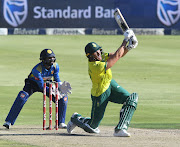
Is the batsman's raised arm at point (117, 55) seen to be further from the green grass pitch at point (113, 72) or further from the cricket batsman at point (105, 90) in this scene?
the green grass pitch at point (113, 72)

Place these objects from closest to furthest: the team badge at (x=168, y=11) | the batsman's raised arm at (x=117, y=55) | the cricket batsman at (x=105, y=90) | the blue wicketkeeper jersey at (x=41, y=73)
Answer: the batsman's raised arm at (x=117, y=55) < the cricket batsman at (x=105, y=90) < the blue wicketkeeper jersey at (x=41, y=73) < the team badge at (x=168, y=11)

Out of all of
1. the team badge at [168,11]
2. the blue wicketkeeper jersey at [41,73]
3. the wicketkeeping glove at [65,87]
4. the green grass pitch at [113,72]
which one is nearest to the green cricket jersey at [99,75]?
the wicketkeeping glove at [65,87]

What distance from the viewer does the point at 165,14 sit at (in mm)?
32000

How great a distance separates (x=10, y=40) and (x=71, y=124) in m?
22.2

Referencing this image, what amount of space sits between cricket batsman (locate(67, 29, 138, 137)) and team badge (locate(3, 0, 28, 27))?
842 inches

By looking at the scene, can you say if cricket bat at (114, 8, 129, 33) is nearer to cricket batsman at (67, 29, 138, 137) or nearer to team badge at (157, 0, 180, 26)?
cricket batsman at (67, 29, 138, 137)

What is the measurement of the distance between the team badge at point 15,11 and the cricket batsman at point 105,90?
21.4m

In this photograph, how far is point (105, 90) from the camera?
10.5 m

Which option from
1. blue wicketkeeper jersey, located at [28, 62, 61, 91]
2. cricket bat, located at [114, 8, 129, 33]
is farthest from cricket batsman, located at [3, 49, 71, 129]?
cricket bat, located at [114, 8, 129, 33]

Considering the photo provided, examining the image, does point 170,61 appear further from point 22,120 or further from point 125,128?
point 125,128

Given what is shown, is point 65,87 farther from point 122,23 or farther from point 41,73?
point 122,23

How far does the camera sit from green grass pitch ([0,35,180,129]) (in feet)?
45.6

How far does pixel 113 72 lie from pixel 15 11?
10.1m

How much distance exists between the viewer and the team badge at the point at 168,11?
31.9 meters
